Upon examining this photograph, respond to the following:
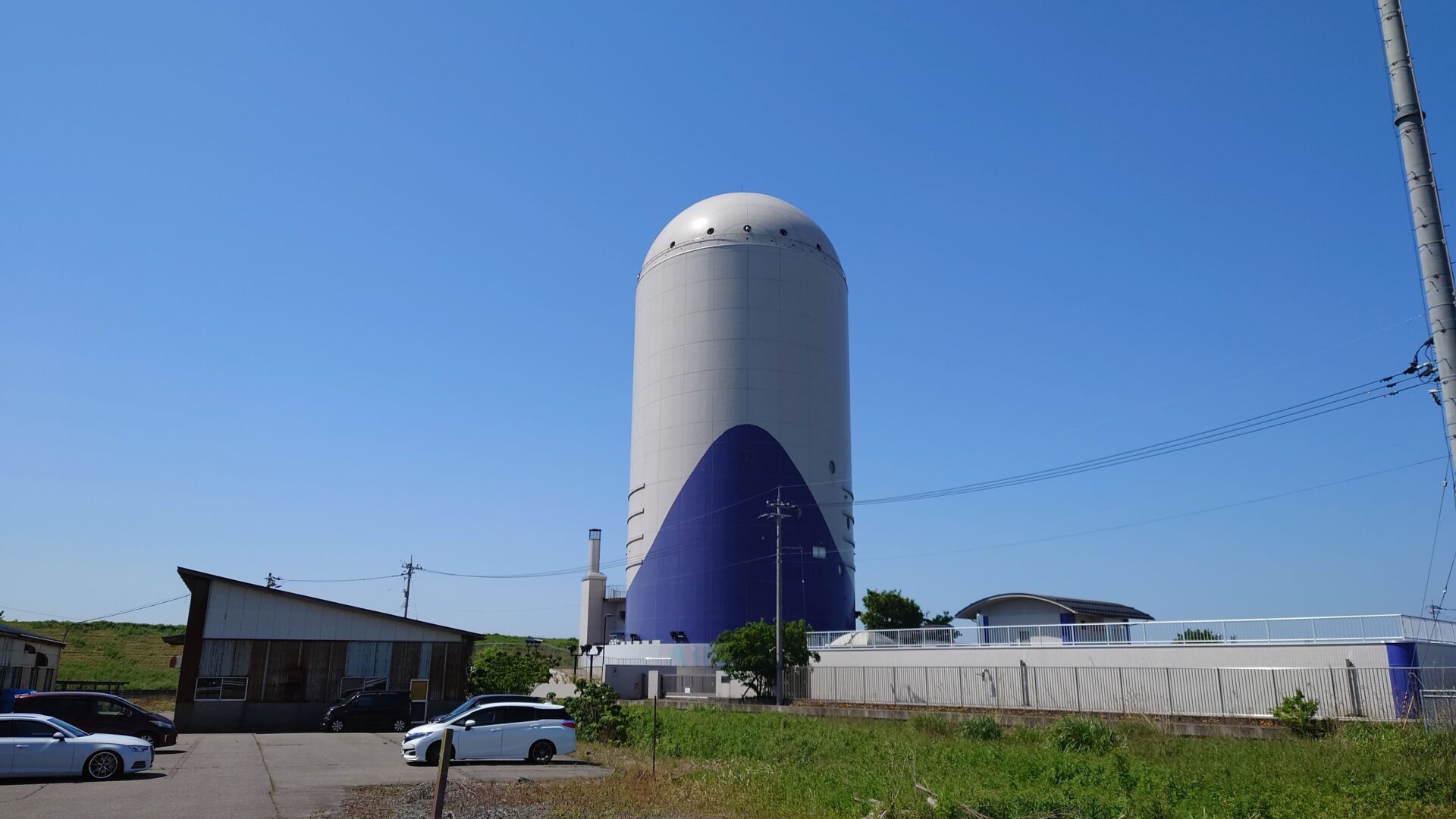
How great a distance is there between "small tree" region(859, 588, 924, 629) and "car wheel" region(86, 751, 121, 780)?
5838 cm

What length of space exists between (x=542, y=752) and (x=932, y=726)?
11.9m

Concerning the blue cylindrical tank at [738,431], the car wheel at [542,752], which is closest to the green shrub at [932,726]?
the car wheel at [542,752]

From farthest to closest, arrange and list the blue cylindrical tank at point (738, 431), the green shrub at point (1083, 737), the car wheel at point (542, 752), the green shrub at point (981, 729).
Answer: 1. the blue cylindrical tank at point (738, 431)
2. the green shrub at point (981, 729)
3. the car wheel at point (542, 752)
4. the green shrub at point (1083, 737)

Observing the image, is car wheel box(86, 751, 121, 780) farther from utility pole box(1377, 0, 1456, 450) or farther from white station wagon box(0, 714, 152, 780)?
utility pole box(1377, 0, 1456, 450)

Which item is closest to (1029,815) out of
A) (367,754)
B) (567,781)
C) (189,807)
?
(567,781)

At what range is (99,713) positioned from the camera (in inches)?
987

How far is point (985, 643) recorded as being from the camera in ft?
136

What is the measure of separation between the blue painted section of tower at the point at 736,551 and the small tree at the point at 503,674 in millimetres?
15692

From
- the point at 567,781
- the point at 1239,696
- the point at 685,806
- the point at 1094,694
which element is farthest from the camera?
the point at 1094,694

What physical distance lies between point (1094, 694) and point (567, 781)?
22177 mm

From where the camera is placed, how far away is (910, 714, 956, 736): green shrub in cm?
2761

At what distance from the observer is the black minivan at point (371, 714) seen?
35719 mm

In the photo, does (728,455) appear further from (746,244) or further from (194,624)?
(194,624)

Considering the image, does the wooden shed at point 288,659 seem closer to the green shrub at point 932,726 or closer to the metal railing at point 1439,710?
the green shrub at point 932,726
